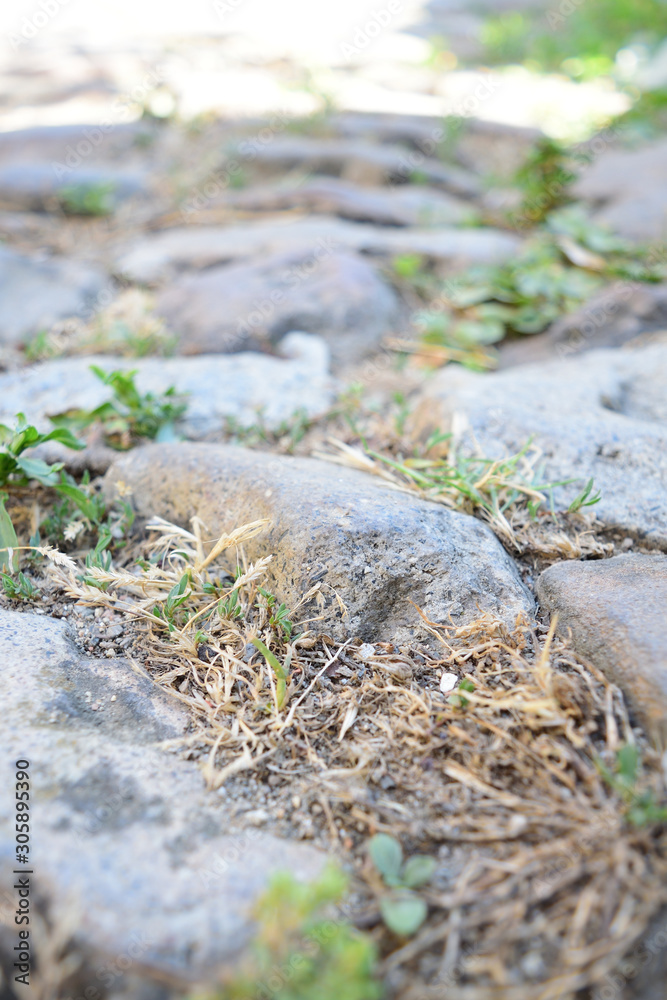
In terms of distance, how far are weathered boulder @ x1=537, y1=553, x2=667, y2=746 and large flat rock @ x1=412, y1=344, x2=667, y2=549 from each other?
0.22 meters

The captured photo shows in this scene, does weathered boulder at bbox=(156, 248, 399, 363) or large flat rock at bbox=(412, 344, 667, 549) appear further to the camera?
weathered boulder at bbox=(156, 248, 399, 363)

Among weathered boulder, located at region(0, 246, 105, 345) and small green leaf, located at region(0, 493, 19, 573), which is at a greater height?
weathered boulder, located at region(0, 246, 105, 345)

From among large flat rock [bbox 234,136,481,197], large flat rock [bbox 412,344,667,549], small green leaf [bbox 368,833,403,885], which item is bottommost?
small green leaf [bbox 368,833,403,885]

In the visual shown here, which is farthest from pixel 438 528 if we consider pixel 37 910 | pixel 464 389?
pixel 37 910

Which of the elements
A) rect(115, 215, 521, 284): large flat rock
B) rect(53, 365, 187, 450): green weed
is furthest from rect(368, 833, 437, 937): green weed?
rect(115, 215, 521, 284): large flat rock

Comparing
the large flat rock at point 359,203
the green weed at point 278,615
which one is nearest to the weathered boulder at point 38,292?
the large flat rock at point 359,203

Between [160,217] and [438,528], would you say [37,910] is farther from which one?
[160,217]

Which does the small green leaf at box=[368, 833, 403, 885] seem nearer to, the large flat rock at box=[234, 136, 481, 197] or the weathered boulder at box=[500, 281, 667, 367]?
the weathered boulder at box=[500, 281, 667, 367]

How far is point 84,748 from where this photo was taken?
1.30 metres

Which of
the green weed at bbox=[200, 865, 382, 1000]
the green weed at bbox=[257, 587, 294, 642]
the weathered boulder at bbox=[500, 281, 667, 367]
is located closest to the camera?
the green weed at bbox=[200, 865, 382, 1000]

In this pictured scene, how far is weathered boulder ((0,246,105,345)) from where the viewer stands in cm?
304

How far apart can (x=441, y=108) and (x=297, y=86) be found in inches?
47.2

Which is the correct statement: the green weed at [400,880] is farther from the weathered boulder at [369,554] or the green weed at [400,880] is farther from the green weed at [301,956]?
the weathered boulder at [369,554]

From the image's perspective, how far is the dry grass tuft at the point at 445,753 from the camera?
3.43 ft
